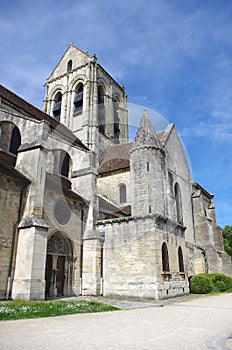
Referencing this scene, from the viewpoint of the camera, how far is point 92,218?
45.8 ft

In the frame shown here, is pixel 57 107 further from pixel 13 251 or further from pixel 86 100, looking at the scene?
pixel 13 251

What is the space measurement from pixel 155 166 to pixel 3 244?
28.0 feet

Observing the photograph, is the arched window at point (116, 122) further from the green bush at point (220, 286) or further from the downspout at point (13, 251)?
the downspout at point (13, 251)

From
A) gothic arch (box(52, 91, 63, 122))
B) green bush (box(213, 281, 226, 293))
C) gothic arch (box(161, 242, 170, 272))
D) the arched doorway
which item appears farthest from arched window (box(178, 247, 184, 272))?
gothic arch (box(52, 91, 63, 122))

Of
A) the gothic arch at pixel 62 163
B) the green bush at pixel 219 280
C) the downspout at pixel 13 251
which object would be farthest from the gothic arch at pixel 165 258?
the gothic arch at pixel 62 163

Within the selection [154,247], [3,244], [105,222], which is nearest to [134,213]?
[105,222]

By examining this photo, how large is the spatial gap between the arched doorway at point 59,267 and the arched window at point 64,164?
5.38 metres

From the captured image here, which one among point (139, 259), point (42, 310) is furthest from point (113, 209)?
point (42, 310)

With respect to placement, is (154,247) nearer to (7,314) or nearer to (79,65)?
(7,314)

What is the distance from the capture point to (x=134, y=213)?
1430cm

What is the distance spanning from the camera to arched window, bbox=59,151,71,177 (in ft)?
56.5

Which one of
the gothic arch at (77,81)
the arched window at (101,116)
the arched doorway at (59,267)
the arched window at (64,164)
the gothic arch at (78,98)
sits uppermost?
the gothic arch at (77,81)

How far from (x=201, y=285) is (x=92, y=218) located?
733cm

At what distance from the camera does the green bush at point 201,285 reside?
15273mm
